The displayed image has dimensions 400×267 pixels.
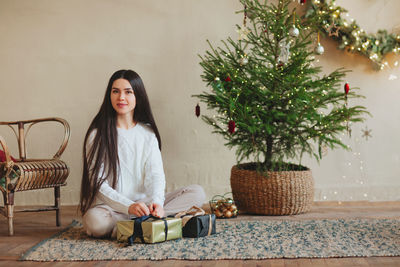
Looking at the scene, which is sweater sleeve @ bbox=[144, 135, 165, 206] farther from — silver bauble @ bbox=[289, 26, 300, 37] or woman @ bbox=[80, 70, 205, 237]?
silver bauble @ bbox=[289, 26, 300, 37]

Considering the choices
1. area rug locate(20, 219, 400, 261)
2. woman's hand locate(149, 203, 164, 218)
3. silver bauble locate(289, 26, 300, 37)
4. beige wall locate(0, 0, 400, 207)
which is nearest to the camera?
area rug locate(20, 219, 400, 261)

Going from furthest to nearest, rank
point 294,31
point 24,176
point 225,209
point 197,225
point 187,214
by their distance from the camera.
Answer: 1. point 225,209
2. point 294,31
3. point 24,176
4. point 187,214
5. point 197,225

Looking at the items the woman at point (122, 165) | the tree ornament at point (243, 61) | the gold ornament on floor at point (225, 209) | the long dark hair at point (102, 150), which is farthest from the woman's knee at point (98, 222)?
the tree ornament at point (243, 61)

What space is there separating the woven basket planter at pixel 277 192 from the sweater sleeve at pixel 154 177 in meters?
0.63

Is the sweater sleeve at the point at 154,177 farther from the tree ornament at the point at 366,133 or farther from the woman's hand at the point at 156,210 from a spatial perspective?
the tree ornament at the point at 366,133

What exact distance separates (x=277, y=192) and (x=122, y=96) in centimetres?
111

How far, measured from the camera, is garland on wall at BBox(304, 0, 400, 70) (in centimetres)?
287

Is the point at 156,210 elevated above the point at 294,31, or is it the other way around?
the point at 294,31

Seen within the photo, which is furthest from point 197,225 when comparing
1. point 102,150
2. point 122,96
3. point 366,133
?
point 366,133

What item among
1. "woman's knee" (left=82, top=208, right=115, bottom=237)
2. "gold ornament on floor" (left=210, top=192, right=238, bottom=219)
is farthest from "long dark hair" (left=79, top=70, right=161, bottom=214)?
"gold ornament on floor" (left=210, top=192, right=238, bottom=219)

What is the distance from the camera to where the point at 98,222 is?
2.04 meters

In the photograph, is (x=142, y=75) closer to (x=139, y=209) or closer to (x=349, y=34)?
(x=139, y=209)

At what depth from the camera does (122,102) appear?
225 cm

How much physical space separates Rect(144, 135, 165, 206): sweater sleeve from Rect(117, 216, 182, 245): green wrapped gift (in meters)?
0.21
